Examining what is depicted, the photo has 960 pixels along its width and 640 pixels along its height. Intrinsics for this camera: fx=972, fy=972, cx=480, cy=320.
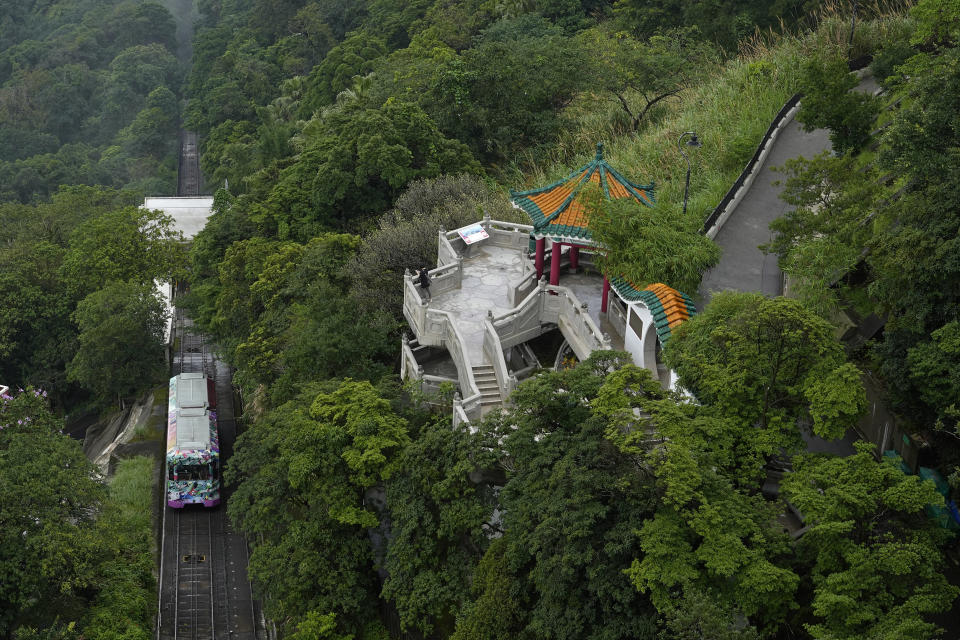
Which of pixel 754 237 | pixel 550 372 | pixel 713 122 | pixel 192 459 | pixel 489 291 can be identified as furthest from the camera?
pixel 713 122

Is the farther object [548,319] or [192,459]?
[192,459]

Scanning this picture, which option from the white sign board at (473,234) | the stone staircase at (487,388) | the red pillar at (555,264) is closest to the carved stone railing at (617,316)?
the red pillar at (555,264)

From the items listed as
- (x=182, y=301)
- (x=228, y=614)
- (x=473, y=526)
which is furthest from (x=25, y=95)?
(x=473, y=526)

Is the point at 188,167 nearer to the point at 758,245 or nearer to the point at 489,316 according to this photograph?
the point at 489,316

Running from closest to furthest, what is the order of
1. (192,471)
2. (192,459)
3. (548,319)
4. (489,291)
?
1. (548,319)
2. (489,291)
3. (192,459)
4. (192,471)

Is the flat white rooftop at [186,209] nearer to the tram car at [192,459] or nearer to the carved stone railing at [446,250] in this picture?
the tram car at [192,459]

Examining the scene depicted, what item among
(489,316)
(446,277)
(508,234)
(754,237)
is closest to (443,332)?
(489,316)

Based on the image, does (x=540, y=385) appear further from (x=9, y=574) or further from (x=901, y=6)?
(x=901, y=6)

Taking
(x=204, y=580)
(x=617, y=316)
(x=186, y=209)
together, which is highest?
(x=617, y=316)
